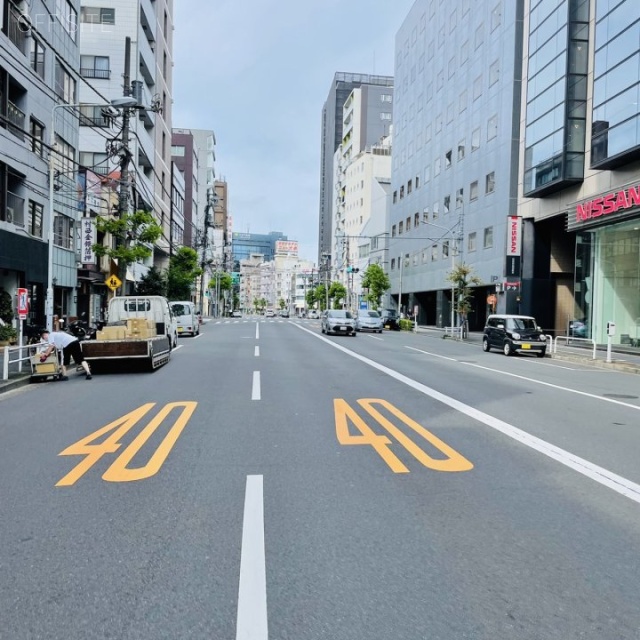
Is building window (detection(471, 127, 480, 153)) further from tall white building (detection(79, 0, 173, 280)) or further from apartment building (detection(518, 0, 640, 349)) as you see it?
tall white building (detection(79, 0, 173, 280))

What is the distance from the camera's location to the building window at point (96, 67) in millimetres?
42188

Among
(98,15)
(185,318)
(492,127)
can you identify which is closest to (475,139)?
(492,127)

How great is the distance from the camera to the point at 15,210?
22750 mm

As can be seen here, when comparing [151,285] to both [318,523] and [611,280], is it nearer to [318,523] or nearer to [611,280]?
[611,280]

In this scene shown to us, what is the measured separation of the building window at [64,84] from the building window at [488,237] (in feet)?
89.8

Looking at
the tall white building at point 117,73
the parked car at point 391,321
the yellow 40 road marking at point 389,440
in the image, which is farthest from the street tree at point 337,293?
the yellow 40 road marking at point 389,440

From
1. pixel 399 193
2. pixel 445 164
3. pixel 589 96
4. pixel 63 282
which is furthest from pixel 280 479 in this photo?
pixel 399 193

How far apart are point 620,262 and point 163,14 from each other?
146 feet

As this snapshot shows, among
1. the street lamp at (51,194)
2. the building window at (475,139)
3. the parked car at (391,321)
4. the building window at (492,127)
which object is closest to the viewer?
the street lamp at (51,194)

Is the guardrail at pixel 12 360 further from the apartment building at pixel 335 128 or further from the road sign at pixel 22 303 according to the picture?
the apartment building at pixel 335 128

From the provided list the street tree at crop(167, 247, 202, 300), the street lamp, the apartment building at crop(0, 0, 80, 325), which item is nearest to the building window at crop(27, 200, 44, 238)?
the apartment building at crop(0, 0, 80, 325)

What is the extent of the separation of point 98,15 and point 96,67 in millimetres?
3831

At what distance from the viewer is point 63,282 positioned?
92.7 feet

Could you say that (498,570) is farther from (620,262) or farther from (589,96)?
(589,96)
